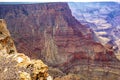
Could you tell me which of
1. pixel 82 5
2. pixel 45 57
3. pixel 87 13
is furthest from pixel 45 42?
pixel 82 5

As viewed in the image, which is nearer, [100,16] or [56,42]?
[56,42]

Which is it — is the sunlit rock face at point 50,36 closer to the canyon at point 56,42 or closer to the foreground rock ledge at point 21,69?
the canyon at point 56,42

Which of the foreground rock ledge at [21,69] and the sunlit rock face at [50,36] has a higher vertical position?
the foreground rock ledge at [21,69]

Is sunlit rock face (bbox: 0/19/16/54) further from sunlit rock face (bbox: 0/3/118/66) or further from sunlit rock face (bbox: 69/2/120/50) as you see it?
sunlit rock face (bbox: 69/2/120/50)

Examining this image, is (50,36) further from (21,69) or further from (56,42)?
(21,69)

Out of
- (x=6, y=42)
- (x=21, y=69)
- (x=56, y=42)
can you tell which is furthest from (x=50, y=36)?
(x=21, y=69)

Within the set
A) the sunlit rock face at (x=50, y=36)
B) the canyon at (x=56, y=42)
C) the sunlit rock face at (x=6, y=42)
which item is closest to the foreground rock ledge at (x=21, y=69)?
the sunlit rock face at (x=6, y=42)

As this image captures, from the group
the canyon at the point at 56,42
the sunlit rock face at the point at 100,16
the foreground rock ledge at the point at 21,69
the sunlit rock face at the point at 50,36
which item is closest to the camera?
the foreground rock ledge at the point at 21,69

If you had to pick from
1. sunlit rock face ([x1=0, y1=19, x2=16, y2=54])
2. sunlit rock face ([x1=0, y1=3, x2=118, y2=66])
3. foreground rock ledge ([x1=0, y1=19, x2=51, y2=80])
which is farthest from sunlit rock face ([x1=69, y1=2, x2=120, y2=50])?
foreground rock ledge ([x1=0, y1=19, x2=51, y2=80])

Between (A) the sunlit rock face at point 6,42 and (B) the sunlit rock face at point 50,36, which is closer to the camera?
(A) the sunlit rock face at point 6,42
